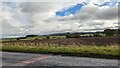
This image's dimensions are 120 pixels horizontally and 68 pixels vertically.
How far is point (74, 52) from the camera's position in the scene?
727 inches

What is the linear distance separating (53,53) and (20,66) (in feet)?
20.1

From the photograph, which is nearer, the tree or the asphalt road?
the asphalt road

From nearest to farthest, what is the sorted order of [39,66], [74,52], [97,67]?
[97,67], [39,66], [74,52]

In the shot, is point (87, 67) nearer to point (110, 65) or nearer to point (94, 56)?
point (110, 65)

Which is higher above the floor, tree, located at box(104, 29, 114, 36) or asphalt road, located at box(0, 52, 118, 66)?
asphalt road, located at box(0, 52, 118, 66)

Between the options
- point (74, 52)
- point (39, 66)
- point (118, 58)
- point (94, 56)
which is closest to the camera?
point (39, 66)

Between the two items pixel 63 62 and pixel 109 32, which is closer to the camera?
pixel 63 62

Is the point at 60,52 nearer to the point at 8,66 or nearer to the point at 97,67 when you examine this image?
the point at 8,66

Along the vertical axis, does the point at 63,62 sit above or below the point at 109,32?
above

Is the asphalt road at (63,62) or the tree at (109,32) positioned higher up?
the asphalt road at (63,62)

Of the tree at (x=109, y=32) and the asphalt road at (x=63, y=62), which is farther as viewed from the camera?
the tree at (x=109, y=32)

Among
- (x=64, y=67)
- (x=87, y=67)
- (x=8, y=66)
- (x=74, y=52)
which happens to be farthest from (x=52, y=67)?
(x=74, y=52)

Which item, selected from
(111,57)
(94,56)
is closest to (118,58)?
(111,57)

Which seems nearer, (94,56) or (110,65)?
(110,65)
